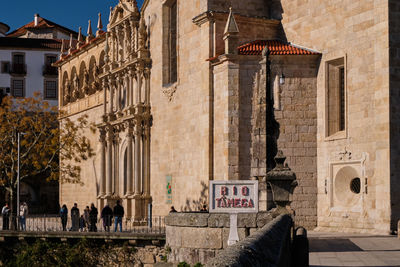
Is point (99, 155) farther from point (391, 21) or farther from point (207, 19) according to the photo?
point (391, 21)

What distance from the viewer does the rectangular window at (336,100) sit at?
28.6m

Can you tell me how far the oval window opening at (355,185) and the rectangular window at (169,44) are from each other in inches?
540

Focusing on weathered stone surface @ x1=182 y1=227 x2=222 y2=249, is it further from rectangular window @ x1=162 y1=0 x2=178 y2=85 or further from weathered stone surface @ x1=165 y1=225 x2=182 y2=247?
rectangular window @ x1=162 y1=0 x2=178 y2=85

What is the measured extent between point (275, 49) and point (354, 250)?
1262cm

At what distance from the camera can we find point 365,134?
26.4 meters

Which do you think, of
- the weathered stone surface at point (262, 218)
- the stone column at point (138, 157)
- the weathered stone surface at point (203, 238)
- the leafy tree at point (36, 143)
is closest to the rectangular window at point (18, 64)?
the leafy tree at point (36, 143)

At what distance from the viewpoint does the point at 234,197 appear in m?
13.8

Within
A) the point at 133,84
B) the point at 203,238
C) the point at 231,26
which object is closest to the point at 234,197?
the point at 203,238

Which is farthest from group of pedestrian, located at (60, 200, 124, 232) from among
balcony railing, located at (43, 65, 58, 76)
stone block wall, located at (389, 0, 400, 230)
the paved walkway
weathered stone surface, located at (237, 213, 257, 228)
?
balcony railing, located at (43, 65, 58, 76)

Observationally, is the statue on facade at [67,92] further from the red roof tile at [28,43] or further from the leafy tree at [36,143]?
the red roof tile at [28,43]

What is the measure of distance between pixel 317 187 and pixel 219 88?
6107mm

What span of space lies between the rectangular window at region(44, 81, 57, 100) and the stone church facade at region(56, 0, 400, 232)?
31.6 m

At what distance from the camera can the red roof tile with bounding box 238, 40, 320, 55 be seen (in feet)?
96.3

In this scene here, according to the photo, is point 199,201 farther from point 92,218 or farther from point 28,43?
point 28,43
